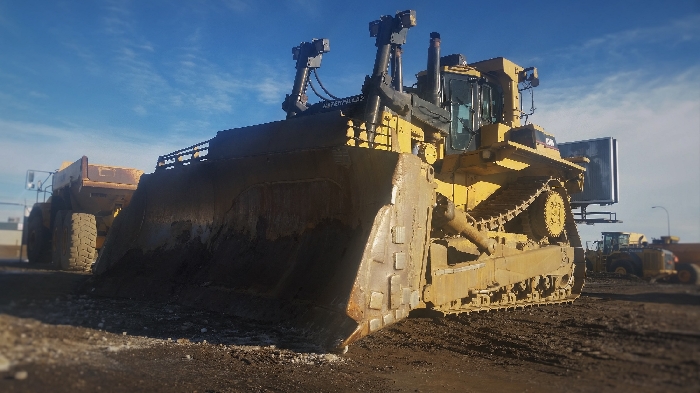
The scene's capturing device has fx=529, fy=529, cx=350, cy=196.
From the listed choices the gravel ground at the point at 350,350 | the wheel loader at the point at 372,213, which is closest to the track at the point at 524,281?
the wheel loader at the point at 372,213

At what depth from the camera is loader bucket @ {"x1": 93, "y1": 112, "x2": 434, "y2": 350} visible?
4117 millimetres

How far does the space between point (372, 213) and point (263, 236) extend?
165 cm

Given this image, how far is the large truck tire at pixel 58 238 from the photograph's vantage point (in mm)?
10531

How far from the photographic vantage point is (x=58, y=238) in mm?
10953

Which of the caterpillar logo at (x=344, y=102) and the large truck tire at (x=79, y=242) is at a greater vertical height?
the caterpillar logo at (x=344, y=102)

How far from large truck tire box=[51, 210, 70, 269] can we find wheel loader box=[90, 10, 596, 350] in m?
4.42

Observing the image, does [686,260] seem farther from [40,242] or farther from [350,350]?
[40,242]

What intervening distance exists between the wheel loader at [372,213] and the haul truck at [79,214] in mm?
3690

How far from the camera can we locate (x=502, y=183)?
25.4ft

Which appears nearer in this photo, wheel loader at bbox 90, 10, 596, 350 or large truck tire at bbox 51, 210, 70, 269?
wheel loader at bbox 90, 10, 596, 350

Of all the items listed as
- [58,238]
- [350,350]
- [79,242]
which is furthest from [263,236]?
[58,238]

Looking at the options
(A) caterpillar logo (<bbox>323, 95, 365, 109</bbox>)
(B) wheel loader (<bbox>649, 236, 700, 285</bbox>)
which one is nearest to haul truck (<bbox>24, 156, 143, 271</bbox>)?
(A) caterpillar logo (<bbox>323, 95, 365, 109</bbox>)

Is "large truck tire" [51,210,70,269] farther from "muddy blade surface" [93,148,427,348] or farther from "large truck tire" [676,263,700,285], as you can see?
"large truck tire" [676,263,700,285]

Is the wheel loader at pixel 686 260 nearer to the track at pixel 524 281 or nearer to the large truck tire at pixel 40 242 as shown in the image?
the track at pixel 524 281
